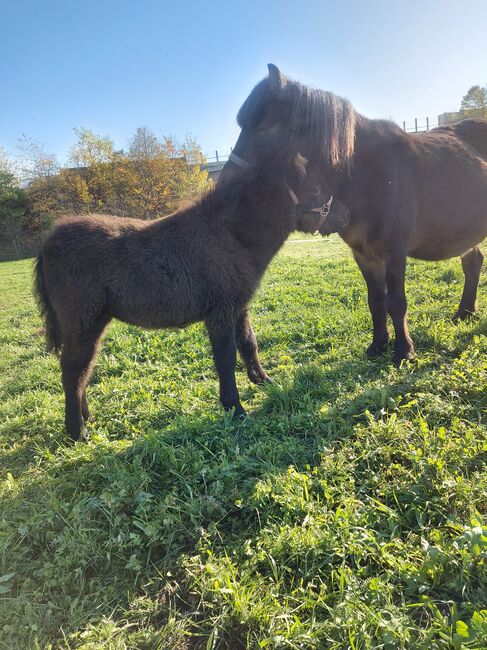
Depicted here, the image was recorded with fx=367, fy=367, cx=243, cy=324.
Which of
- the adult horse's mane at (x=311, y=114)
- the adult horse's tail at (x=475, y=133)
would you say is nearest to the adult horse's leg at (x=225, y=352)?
the adult horse's mane at (x=311, y=114)

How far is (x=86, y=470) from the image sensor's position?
99.8 inches

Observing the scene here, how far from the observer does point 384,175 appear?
359cm

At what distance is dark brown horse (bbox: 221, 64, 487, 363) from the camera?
3176 mm

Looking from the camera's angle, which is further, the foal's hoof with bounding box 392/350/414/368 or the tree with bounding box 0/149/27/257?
the tree with bounding box 0/149/27/257

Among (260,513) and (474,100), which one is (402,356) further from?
(474,100)

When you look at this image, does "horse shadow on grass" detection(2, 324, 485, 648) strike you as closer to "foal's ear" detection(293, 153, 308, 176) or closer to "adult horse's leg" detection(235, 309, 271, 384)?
"adult horse's leg" detection(235, 309, 271, 384)

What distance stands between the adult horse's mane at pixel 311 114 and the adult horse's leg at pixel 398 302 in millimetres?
1159

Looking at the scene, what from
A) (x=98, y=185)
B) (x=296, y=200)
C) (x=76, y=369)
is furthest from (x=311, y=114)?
(x=98, y=185)

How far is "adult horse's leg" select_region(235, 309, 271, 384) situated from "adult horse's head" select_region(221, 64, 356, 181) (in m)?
1.43

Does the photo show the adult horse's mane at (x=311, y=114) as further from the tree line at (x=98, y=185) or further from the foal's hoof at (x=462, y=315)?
the tree line at (x=98, y=185)

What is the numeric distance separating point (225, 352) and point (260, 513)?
144 centimetres

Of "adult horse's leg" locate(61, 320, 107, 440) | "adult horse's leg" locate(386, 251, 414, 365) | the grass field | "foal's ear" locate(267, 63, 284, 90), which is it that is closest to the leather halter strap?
"adult horse's leg" locate(386, 251, 414, 365)

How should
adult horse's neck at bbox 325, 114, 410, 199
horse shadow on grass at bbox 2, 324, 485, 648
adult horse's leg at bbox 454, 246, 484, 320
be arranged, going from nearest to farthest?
horse shadow on grass at bbox 2, 324, 485, 648, adult horse's neck at bbox 325, 114, 410, 199, adult horse's leg at bbox 454, 246, 484, 320

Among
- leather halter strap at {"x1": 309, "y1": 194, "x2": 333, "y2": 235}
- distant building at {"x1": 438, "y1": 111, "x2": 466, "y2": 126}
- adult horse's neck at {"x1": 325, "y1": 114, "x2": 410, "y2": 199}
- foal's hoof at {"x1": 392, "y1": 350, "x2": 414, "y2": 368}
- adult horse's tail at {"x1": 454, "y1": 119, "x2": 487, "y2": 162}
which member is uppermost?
distant building at {"x1": 438, "y1": 111, "x2": 466, "y2": 126}
